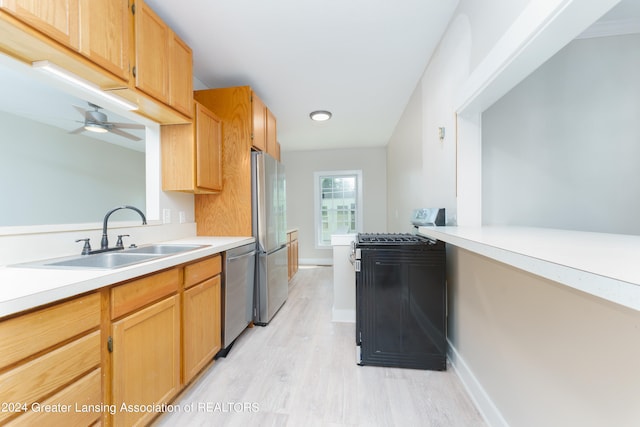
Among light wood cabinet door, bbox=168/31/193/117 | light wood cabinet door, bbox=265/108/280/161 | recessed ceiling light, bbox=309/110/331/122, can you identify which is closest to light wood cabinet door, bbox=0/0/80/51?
light wood cabinet door, bbox=168/31/193/117

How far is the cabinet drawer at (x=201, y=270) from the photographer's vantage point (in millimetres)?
1533

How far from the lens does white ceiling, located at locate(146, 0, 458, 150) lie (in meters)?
1.65

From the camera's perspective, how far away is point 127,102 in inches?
63.2

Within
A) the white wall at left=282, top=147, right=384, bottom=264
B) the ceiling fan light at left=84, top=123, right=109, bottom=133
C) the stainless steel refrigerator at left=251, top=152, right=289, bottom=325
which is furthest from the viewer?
the white wall at left=282, top=147, right=384, bottom=264

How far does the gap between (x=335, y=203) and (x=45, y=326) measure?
4.86 m

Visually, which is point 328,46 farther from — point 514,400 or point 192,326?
point 514,400

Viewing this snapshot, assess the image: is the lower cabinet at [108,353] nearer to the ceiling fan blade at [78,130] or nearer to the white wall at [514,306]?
the ceiling fan blade at [78,130]

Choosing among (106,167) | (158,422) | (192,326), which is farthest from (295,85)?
(158,422)

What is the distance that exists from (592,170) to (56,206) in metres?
3.33

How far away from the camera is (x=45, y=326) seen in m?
0.81

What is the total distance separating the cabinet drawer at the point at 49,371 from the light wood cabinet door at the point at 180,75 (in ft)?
5.04

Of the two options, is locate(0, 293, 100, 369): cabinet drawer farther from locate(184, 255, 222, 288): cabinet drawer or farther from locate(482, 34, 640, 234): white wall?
locate(482, 34, 640, 234): white wall

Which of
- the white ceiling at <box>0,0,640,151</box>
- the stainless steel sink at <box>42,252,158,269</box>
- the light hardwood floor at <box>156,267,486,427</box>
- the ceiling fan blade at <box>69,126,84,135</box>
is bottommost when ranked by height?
the light hardwood floor at <box>156,267,486,427</box>

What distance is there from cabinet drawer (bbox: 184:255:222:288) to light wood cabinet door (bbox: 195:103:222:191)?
2.23 feet
